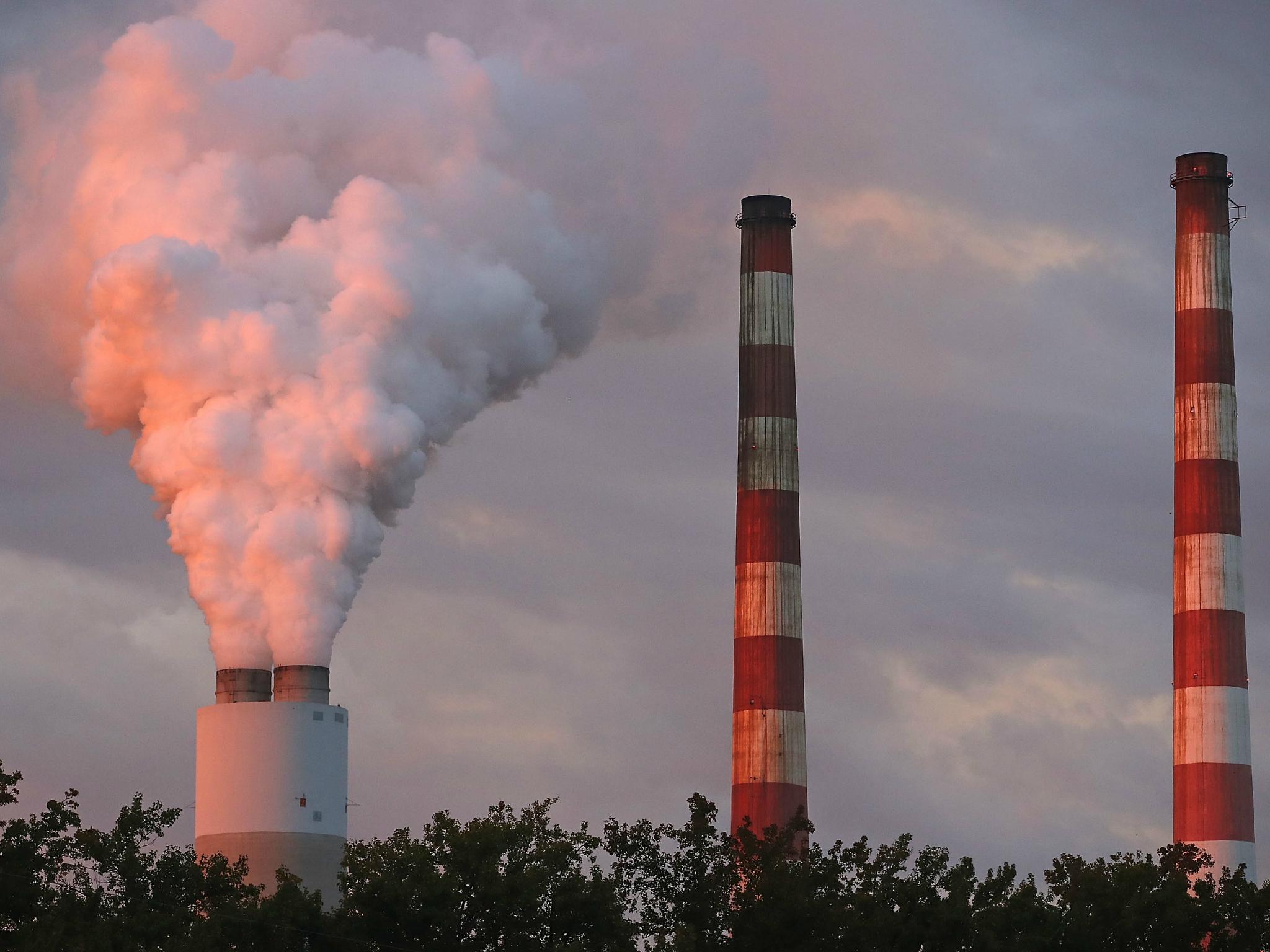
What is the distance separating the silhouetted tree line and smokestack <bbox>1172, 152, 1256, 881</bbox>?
13.7 metres

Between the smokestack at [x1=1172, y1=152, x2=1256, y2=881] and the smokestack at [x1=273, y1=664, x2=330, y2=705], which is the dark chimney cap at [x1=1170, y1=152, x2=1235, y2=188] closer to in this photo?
the smokestack at [x1=1172, y1=152, x2=1256, y2=881]

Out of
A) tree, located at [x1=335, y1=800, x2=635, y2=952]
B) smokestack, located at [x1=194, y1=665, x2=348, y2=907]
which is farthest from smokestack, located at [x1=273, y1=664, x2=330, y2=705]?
tree, located at [x1=335, y1=800, x2=635, y2=952]

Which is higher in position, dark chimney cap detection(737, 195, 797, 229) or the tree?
dark chimney cap detection(737, 195, 797, 229)

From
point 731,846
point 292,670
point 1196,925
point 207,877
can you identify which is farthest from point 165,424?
point 1196,925

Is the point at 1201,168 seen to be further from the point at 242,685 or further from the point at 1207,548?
the point at 242,685

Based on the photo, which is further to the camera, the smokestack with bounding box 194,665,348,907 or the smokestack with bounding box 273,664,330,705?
the smokestack with bounding box 273,664,330,705

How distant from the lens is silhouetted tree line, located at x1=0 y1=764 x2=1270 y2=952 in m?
38.0

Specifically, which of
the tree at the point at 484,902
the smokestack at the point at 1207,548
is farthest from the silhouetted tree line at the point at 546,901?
the smokestack at the point at 1207,548

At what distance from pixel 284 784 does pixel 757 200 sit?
59.3 ft

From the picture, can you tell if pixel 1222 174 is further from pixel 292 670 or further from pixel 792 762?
pixel 292 670

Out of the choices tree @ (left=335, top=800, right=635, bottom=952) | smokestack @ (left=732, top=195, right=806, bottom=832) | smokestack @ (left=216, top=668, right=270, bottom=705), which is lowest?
tree @ (left=335, top=800, right=635, bottom=952)

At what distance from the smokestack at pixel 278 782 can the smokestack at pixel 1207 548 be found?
1834 cm

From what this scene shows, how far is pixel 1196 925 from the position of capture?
137 feet

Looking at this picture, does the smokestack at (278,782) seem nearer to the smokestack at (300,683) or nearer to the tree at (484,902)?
the smokestack at (300,683)
